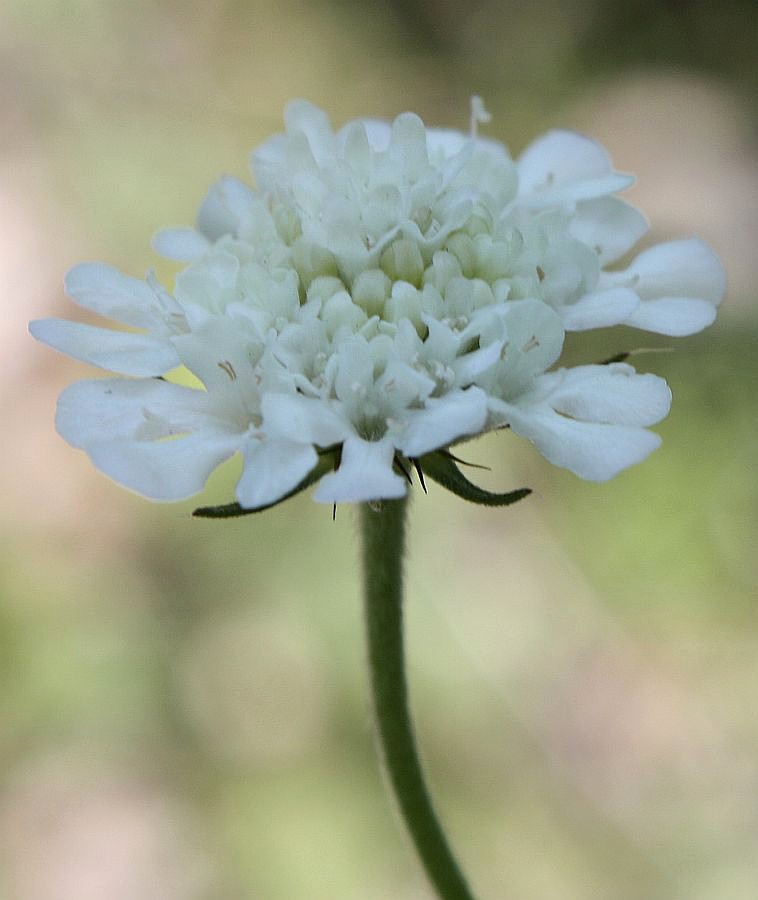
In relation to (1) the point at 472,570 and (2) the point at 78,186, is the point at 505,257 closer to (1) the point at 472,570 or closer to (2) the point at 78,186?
(1) the point at 472,570

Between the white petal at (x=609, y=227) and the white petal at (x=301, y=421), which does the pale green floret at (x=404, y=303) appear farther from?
the white petal at (x=609, y=227)

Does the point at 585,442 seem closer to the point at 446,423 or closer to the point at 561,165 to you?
the point at 446,423

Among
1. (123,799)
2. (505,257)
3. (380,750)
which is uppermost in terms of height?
(505,257)

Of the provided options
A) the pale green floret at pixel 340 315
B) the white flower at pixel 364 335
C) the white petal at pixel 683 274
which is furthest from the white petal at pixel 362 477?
the white petal at pixel 683 274

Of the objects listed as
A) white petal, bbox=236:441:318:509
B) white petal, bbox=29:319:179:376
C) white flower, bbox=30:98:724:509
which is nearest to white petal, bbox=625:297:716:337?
white flower, bbox=30:98:724:509

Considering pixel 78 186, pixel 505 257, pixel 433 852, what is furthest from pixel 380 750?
pixel 78 186

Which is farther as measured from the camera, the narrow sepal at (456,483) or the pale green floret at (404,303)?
the pale green floret at (404,303)

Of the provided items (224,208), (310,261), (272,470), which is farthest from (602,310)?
(224,208)
